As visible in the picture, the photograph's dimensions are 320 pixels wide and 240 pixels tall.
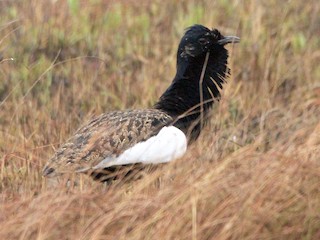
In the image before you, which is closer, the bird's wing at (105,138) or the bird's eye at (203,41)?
the bird's wing at (105,138)

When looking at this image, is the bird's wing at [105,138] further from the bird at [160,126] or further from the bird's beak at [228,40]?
the bird's beak at [228,40]

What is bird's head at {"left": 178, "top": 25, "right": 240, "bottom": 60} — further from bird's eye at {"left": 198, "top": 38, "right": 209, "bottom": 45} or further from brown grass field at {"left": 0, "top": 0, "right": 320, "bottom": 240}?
brown grass field at {"left": 0, "top": 0, "right": 320, "bottom": 240}

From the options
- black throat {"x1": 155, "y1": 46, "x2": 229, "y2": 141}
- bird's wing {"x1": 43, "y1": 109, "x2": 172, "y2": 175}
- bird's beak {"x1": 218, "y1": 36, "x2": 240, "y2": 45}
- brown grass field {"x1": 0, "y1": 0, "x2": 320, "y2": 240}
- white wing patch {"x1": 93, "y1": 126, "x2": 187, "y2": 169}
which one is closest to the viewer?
brown grass field {"x1": 0, "y1": 0, "x2": 320, "y2": 240}

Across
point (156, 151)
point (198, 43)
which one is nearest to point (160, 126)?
→ point (156, 151)

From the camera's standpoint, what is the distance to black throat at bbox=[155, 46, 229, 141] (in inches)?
241

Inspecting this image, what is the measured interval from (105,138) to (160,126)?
335 mm

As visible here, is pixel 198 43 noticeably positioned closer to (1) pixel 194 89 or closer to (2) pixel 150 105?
(1) pixel 194 89

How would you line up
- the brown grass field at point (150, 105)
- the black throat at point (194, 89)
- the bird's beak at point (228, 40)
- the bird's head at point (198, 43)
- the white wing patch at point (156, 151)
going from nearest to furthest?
the brown grass field at point (150, 105) < the white wing patch at point (156, 151) < the black throat at point (194, 89) < the bird's head at point (198, 43) < the bird's beak at point (228, 40)

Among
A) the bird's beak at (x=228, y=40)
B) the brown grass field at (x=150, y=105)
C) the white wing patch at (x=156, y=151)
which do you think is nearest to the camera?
the brown grass field at (x=150, y=105)

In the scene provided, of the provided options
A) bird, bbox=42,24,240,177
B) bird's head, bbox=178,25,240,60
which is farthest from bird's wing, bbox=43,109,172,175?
bird's head, bbox=178,25,240,60

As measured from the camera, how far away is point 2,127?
7.06 m

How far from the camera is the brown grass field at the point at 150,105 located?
4.46 meters

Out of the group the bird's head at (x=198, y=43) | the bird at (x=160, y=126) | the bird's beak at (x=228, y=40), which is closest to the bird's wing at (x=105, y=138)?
the bird at (x=160, y=126)

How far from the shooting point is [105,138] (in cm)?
575
